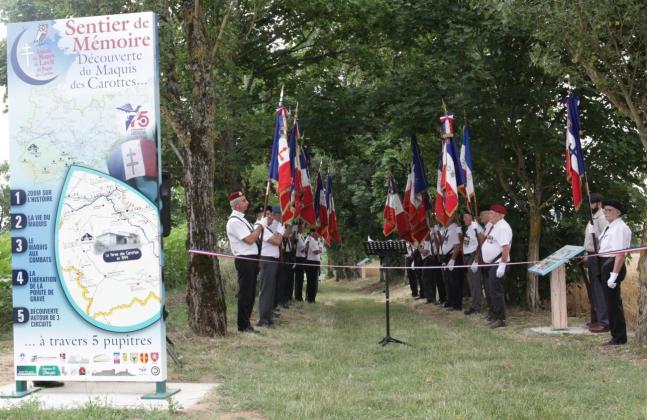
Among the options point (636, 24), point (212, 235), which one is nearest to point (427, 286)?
point (212, 235)

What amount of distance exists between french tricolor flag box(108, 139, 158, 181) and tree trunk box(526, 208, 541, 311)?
11.1m

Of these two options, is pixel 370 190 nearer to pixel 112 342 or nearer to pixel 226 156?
pixel 226 156

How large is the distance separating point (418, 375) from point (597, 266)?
16.6 ft

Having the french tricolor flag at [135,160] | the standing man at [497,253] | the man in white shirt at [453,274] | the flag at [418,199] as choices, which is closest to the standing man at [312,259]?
the flag at [418,199]

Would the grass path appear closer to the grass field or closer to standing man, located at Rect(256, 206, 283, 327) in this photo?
the grass field

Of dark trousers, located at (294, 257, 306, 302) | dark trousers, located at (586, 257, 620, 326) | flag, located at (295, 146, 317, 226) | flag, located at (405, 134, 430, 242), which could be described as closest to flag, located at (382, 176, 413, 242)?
flag, located at (405, 134, 430, 242)

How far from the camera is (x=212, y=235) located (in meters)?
11.6

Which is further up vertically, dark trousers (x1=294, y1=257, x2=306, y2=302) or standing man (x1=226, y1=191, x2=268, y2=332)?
standing man (x1=226, y1=191, x2=268, y2=332)

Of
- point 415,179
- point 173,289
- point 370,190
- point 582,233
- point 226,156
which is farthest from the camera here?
point 370,190

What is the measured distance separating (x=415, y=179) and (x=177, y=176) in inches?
279

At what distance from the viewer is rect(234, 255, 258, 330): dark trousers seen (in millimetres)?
12562

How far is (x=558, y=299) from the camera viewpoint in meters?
12.8

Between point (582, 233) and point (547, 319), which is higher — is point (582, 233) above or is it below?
above

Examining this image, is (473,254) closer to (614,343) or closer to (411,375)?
(614,343)
